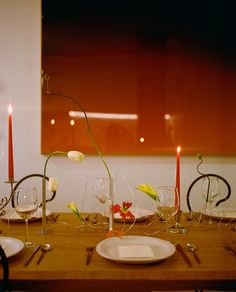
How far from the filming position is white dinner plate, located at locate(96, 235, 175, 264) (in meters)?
0.98

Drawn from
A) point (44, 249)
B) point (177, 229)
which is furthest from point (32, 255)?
point (177, 229)

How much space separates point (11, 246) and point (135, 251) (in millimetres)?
412

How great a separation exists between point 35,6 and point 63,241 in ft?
6.42

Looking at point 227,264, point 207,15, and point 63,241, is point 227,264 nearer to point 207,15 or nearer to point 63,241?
point 63,241

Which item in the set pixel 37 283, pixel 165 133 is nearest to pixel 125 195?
pixel 165 133

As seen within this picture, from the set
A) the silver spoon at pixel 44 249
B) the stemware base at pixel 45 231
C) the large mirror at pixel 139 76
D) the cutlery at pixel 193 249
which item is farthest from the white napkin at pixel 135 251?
the large mirror at pixel 139 76

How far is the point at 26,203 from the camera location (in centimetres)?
120

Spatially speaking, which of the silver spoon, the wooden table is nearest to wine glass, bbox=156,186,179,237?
the wooden table

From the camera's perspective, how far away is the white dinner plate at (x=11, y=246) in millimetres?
1035

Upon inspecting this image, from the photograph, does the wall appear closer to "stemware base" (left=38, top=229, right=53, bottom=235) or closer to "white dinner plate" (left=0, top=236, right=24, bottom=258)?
"stemware base" (left=38, top=229, right=53, bottom=235)

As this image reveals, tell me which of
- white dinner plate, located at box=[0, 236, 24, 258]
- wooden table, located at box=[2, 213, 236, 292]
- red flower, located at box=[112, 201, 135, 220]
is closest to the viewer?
wooden table, located at box=[2, 213, 236, 292]

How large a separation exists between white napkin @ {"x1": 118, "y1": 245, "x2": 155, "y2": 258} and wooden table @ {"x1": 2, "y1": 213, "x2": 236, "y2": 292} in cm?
4

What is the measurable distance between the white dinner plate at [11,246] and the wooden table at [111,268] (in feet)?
0.06

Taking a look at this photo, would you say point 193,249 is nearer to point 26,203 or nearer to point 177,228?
point 177,228
